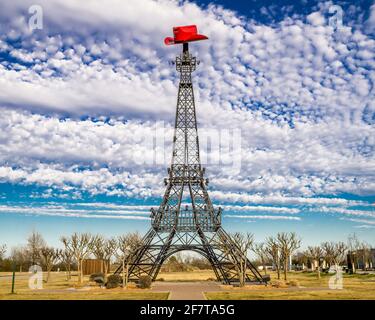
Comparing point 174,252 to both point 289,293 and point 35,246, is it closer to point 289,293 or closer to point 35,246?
point 289,293

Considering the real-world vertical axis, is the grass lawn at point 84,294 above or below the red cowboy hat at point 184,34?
below

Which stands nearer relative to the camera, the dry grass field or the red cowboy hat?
the dry grass field

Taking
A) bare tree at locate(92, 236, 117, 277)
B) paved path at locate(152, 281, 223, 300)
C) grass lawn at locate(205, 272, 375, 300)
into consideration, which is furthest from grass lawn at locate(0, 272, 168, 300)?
bare tree at locate(92, 236, 117, 277)

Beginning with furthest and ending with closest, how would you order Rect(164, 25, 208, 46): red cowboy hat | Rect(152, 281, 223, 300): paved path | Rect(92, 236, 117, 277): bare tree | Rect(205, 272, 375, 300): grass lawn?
1. Rect(92, 236, 117, 277): bare tree
2. Rect(164, 25, 208, 46): red cowboy hat
3. Rect(152, 281, 223, 300): paved path
4. Rect(205, 272, 375, 300): grass lawn

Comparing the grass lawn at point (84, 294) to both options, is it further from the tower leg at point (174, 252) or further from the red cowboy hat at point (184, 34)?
the red cowboy hat at point (184, 34)

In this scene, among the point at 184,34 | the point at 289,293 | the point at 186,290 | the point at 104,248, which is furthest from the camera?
the point at 104,248

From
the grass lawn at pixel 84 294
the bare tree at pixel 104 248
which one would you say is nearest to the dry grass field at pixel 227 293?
the grass lawn at pixel 84 294

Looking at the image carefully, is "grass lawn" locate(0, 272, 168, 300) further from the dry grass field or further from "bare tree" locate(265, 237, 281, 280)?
"bare tree" locate(265, 237, 281, 280)

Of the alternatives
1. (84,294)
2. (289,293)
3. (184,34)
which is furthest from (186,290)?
(184,34)

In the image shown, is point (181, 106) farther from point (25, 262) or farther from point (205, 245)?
point (25, 262)

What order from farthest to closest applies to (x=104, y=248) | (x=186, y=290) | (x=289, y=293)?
(x=104, y=248) → (x=186, y=290) → (x=289, y=293)
